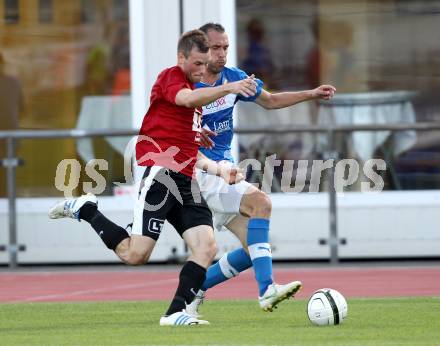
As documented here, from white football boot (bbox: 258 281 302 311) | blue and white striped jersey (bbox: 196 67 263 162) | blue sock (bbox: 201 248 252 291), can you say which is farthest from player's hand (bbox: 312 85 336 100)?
white football boot (bbox: 258 281 302 311)

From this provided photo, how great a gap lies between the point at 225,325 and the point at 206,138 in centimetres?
138

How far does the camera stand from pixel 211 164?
955 cm

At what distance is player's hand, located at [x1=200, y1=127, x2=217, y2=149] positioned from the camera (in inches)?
381

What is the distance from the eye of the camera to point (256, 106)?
15.0m

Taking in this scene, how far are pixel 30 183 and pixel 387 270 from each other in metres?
4.02

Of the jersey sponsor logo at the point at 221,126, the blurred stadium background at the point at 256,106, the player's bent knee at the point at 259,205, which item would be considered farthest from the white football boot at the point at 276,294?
the blurred stadium background at the point at 256,106

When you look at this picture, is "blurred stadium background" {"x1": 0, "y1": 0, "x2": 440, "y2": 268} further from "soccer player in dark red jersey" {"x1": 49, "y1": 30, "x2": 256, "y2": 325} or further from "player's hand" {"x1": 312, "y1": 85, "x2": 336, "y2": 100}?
"soccer player in dark red jersey" {"x1": 49, "y1": 30, "x2": 256, "y2": 325}

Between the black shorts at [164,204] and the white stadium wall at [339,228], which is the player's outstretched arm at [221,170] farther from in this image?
the white stadium wall at [339,228]

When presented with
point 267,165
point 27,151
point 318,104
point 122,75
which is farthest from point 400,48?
point 27,151

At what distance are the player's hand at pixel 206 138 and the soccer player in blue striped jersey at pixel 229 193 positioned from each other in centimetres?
7

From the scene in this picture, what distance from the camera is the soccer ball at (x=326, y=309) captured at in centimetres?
902

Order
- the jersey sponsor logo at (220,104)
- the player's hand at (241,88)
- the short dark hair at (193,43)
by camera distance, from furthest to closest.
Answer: the jersey sponsor logo at (220,104)
the short dark hair at (193,43)
the player's hand at (241,88)

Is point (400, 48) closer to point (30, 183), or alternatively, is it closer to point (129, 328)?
point (30, 183)

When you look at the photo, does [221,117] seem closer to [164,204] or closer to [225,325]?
[164,204]
